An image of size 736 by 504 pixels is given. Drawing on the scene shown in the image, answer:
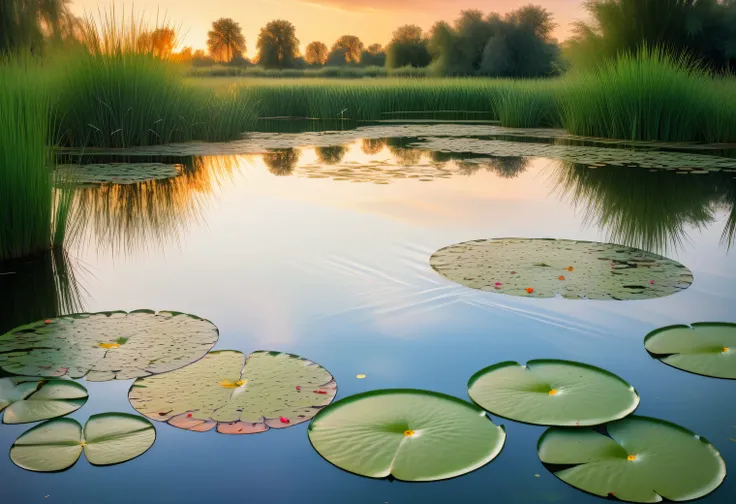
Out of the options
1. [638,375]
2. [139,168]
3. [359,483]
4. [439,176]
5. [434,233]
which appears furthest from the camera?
[439,176]

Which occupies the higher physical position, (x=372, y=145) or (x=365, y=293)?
(x=372, y=145)

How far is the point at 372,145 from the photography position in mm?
9844

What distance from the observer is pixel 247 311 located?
270 centimetres

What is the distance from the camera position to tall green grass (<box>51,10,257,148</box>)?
7.47 meters

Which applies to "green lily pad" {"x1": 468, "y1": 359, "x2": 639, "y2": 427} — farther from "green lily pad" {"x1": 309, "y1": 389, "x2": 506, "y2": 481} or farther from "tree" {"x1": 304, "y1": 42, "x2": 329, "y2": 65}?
A: "tree" {"x1": 304, "y1": 42, "x2": 329, "y2": 65}

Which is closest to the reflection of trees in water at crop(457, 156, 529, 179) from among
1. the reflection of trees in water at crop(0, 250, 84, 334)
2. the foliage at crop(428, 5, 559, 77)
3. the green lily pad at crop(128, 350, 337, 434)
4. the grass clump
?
the grass clump

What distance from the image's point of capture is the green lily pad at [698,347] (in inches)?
84.4

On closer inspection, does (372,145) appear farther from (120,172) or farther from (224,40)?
(224,40)

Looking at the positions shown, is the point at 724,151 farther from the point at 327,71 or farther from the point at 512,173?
the point at 327,71

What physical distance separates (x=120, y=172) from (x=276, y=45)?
5442 centimetres

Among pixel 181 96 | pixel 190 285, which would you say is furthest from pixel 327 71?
pixel 190 285

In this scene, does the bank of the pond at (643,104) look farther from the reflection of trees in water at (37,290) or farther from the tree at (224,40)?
the tree at (224,40)

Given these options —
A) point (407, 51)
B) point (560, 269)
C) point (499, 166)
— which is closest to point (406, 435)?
point (560, 269)

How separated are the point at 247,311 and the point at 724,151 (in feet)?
24.0
